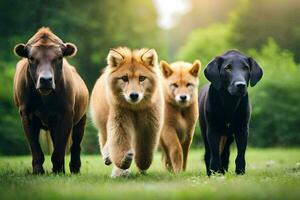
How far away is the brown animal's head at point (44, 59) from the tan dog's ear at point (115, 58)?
77 cm

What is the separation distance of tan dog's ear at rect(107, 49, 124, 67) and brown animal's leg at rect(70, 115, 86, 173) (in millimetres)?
2415

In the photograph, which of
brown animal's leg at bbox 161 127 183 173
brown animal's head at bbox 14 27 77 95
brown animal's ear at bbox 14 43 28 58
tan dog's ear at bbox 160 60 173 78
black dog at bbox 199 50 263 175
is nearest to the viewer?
brown animal's head at bbox 14 27 77 95

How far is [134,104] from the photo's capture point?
1089 centimetres

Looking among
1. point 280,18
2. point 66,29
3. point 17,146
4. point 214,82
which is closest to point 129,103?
point 214,82

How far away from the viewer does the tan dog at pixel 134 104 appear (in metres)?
10.7

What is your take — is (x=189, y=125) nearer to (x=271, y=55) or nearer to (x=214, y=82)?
(x=214, y=82)

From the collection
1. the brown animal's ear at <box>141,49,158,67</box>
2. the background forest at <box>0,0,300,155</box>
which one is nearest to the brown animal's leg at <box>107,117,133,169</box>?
the brown animal's ear at <box>141,49,158,67</box>

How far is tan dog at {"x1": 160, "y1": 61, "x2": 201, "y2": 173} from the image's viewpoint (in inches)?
506

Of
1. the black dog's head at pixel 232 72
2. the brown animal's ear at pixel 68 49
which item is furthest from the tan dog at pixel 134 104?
the black dog's head at pixel 232 72

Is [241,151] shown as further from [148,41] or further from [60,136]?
[148,41]

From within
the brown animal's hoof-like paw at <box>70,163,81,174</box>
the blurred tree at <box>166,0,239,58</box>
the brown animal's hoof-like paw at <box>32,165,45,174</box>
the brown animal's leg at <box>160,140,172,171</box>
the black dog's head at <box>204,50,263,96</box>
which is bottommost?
the brown animal's hoof-like paw at <box>70,163,81,174</box>

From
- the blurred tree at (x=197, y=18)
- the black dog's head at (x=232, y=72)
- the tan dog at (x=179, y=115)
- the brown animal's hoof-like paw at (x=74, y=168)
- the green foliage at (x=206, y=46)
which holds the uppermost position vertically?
the blurred tree at (x=197, y=18)

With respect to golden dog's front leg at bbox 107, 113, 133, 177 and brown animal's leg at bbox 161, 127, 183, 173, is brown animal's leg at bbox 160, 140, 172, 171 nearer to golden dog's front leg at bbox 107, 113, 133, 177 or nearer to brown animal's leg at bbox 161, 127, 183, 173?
brown animal's leg at bbox 161, 127, 183, 173

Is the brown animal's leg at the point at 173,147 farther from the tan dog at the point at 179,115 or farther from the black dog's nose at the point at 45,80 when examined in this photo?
the black dog's nose at the point at 45,80
